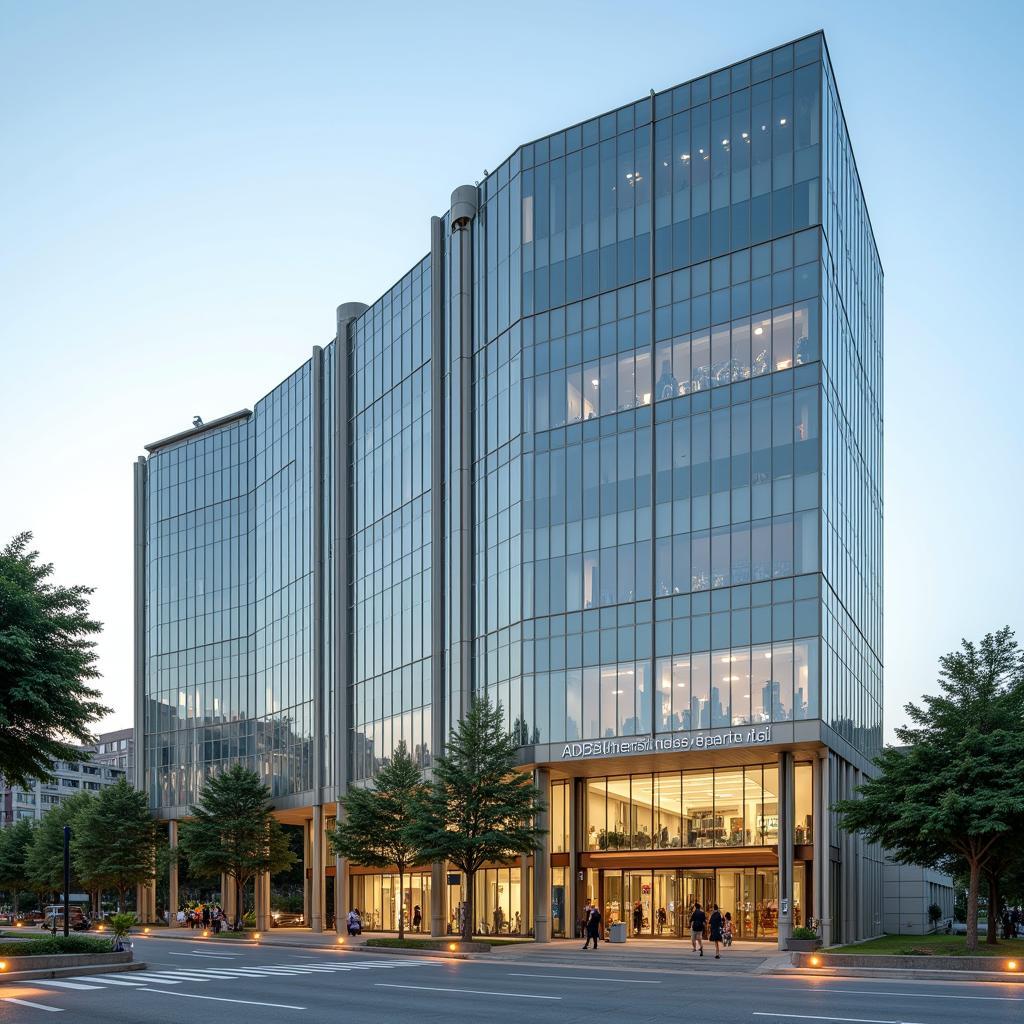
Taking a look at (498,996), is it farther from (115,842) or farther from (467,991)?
(115,842)

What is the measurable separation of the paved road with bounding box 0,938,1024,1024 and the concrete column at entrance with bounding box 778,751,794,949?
25.7ft

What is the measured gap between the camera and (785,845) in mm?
48219

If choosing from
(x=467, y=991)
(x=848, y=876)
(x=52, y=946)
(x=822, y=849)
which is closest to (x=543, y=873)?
(x=822, y=849)

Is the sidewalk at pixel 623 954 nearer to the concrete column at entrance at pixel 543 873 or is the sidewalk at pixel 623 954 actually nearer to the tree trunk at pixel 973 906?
the concrete column at entrance at pixel 543 873

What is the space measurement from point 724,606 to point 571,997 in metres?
24.7

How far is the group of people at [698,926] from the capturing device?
142 ft

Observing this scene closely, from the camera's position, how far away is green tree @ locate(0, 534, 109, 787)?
1359 inches

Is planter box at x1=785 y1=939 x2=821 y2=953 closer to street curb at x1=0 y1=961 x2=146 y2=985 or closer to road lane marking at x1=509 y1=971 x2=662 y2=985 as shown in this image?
road lane marking at x1=509 y1=971 x2=662 y2=985

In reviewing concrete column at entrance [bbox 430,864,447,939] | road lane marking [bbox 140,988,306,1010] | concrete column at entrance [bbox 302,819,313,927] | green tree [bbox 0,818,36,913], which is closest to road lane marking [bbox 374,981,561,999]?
road lane marking [bbox 140,988,306,1010]

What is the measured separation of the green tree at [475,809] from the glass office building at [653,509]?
11.5ft

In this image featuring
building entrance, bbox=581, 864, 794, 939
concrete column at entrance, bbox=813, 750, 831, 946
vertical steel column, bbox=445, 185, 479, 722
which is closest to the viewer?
concrete column at entrance, bbox=813, 750, 831, 946

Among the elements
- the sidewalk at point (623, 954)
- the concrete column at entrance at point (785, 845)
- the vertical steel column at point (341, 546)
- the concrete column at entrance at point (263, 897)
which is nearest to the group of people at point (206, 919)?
the concrete column at entrance at point (263, 897)

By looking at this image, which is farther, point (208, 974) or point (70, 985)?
point (208, 974)

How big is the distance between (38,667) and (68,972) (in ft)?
29.1
